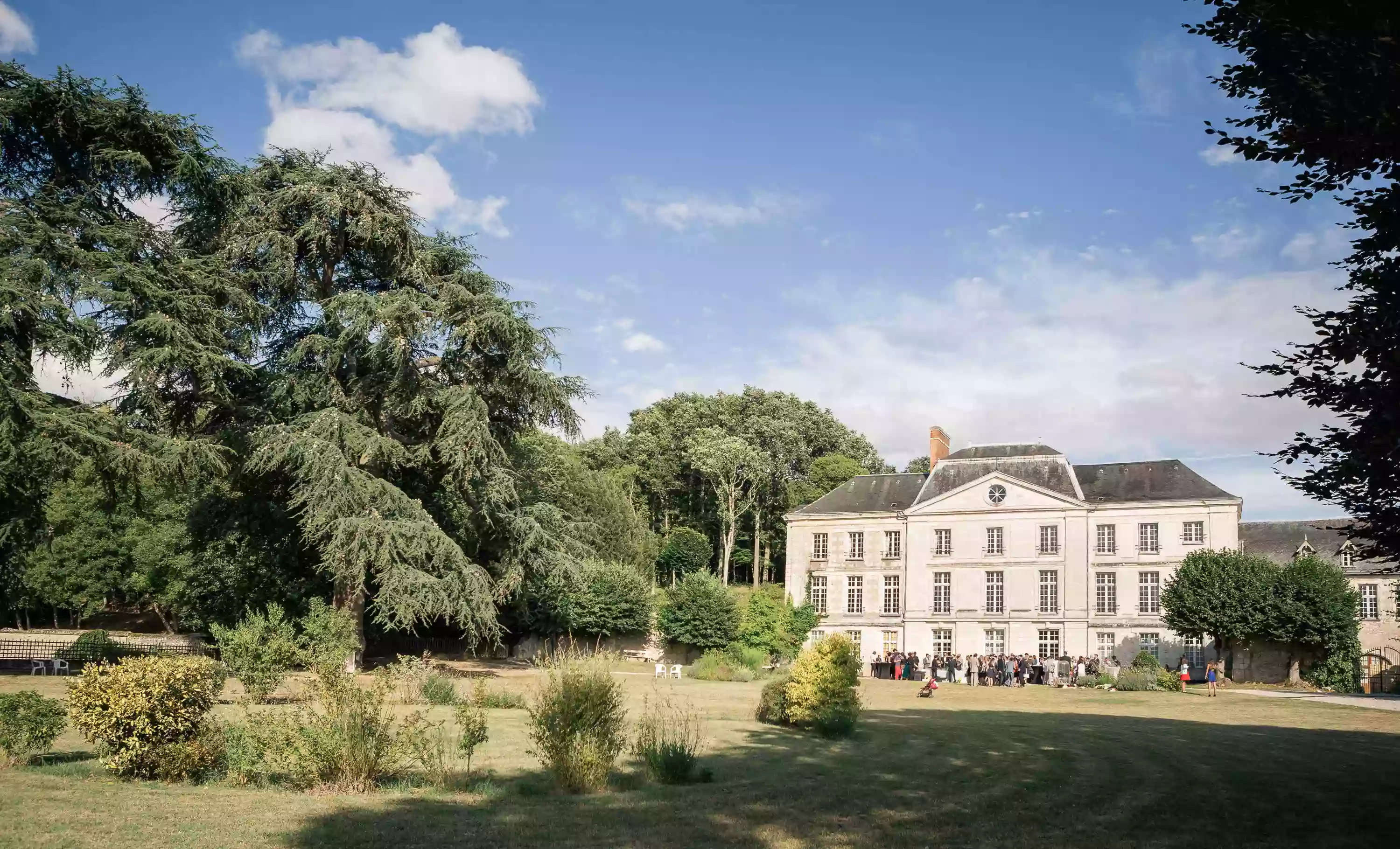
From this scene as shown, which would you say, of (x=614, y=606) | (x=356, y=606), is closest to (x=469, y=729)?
(x=356, y=606)

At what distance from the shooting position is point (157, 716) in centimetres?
1010

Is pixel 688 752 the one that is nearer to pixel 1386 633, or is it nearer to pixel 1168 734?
pixel 1168 734

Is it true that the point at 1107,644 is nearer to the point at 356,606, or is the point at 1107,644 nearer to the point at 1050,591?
the point at 1050,591

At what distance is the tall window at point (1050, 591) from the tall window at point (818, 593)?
34.2 ft

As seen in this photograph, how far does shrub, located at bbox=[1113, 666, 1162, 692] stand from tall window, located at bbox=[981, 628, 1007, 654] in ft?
38.5

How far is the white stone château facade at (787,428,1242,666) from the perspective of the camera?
46.1 metres

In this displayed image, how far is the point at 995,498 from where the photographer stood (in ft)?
161

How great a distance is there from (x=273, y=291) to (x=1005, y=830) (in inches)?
963

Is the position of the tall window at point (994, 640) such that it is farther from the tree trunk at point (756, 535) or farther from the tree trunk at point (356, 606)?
the tree trunk at point (356, 606)

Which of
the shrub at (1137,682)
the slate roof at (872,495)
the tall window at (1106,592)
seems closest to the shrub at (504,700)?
the shrub at (1137,682)

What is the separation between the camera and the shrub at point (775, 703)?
705 inches

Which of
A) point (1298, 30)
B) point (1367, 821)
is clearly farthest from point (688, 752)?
point (1298, 30)

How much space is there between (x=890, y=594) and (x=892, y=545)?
243 centimetres

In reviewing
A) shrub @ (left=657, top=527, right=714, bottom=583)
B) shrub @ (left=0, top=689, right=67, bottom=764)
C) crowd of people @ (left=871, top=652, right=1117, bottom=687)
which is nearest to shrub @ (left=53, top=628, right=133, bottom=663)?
shrub @ (left=0, top=689, right=67, bottom=764)
